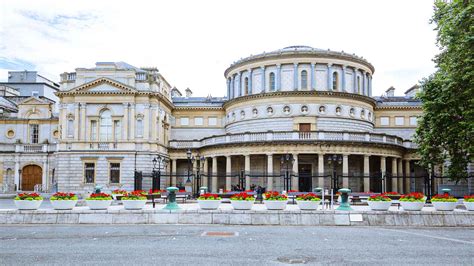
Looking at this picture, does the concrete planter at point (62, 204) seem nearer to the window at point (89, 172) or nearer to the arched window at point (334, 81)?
the window at point (89, 172)

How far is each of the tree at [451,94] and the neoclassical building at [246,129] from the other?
43.0 ft

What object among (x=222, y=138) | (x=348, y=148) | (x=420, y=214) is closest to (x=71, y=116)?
(x=222, y=138)

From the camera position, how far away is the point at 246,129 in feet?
199

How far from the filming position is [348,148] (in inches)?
1941

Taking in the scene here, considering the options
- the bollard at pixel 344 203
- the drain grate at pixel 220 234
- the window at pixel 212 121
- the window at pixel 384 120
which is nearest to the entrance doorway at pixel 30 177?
the window at pixel 212 121

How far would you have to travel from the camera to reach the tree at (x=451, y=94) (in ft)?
99.3

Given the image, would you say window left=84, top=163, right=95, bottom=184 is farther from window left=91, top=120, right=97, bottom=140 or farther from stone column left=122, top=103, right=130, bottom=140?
stone column left=122, top=103, right=130, bottom=140

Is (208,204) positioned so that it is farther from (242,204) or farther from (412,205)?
(412,205)

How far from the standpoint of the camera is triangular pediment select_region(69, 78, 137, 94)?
5550 centimetres

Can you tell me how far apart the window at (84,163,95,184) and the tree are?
3463 cm

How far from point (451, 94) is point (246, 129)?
101 feet

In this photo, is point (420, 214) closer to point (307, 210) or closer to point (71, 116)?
point (307, 210)

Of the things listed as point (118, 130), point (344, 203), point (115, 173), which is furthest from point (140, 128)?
point (344, 203)

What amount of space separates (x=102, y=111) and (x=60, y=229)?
35999mm
